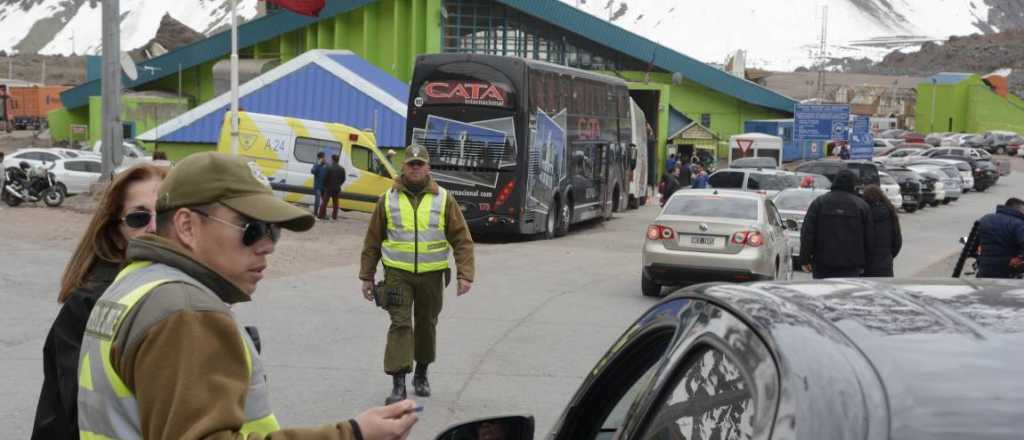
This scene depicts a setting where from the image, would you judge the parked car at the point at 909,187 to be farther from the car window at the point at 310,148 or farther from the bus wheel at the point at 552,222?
the car window at the point at 310,148

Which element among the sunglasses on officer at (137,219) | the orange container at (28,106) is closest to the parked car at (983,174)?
the sunglasses on officer at (137,219)

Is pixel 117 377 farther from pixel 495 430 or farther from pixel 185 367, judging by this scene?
pixel 495 430

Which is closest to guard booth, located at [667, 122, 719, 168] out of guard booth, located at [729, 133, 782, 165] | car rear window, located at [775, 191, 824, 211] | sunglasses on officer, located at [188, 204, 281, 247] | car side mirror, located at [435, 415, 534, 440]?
guard booth, located at [729, 133, 782, 165]

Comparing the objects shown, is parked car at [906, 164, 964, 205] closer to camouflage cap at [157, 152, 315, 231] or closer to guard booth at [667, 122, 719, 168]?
guard booth at [667, 122, 719, 168]

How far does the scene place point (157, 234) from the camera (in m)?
3.01

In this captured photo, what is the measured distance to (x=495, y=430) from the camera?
3535 mm

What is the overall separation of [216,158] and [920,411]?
5.66ft

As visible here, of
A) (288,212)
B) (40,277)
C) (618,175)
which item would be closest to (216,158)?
(288,212)

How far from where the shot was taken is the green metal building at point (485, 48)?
55688 mm

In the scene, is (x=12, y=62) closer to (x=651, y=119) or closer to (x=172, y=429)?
(x=651, y=119)

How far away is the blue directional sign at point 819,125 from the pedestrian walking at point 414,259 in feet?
155

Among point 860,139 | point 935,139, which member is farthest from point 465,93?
point 935,139

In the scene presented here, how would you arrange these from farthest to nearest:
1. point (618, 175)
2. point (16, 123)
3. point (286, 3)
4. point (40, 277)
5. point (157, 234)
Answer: point (16, 123) → point (286, 3) → point (618, 175) → point (40, 277) → point (157, 234)

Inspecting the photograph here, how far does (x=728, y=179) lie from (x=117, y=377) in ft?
90.1
